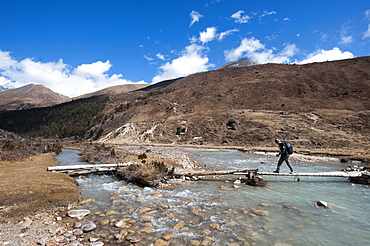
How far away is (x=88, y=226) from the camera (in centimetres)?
573

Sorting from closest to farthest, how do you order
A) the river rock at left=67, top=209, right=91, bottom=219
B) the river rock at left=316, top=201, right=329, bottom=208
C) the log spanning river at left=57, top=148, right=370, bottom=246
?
the log spanning river at left=57, top=148, right=370, bottom=246, the river rock at left=67, top=209, right=91, bottom=219, the river rock at left=316, top=201, right=329, bottom=208

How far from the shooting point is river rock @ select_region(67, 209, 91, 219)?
21.1 ft

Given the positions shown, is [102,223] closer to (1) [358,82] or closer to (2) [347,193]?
(2) [347,193]

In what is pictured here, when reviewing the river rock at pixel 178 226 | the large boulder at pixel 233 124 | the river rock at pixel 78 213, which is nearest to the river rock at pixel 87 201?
the river rock at pixel 78 213

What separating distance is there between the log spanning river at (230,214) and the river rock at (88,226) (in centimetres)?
17

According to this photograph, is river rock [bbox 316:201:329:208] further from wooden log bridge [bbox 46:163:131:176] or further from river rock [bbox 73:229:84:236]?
wooden log bridge [bbox 46:163:131:176]

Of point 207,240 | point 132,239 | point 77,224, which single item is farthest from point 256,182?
point 77,224

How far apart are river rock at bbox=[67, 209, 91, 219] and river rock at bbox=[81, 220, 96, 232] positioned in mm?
702

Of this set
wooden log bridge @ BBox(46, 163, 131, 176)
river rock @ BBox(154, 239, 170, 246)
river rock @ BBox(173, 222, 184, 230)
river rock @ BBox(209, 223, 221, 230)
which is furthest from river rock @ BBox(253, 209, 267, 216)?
wooden log bridge @ BBox(46, 163, 131, 176)

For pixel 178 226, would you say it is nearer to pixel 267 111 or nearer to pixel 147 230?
pixel 147 230

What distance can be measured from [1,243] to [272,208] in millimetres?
8296

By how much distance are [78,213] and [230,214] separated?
5163 mm

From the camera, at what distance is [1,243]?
461 cm

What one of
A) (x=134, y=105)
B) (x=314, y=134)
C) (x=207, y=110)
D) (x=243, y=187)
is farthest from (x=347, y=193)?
(x=134, y=105)
